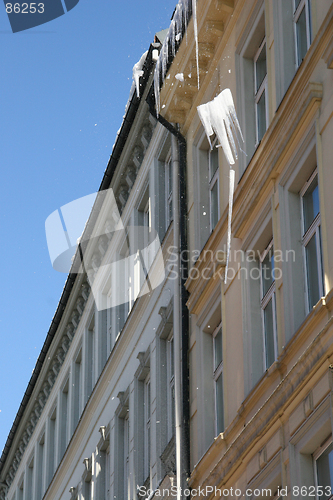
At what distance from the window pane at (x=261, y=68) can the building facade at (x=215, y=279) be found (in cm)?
2

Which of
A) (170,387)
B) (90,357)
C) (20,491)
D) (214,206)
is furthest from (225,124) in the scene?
(20,491)

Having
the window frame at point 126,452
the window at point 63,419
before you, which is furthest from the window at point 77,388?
the window frame at point 126,452

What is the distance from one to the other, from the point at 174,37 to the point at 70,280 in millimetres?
10425

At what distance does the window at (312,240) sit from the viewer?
1070 cm

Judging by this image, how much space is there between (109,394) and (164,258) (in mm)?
4711

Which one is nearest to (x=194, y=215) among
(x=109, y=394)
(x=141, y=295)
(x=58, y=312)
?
(x=141, y=295)

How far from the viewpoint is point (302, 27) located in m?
12.3

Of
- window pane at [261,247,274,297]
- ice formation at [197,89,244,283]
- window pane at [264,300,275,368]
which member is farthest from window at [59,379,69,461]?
window pane at [264,300,275,368]

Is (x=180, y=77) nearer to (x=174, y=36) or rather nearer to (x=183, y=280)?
(x=174, y=36)

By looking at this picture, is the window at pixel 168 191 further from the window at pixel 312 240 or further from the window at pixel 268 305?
the window at pixel 312 240

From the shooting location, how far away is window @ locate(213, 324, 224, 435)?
13633mm

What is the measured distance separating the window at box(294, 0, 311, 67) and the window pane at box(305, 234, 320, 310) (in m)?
2.49

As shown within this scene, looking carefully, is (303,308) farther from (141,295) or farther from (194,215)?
(141,295)

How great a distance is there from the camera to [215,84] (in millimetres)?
15586
